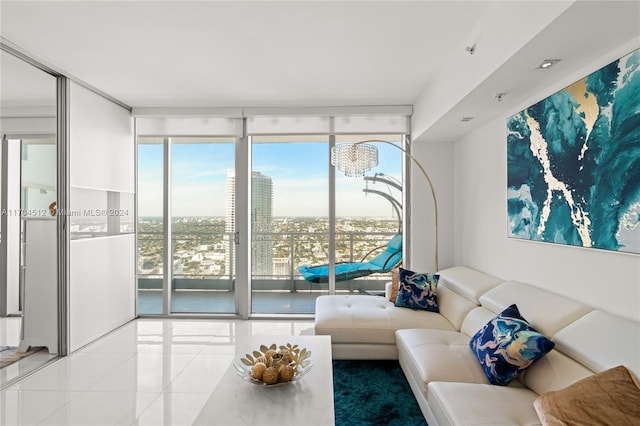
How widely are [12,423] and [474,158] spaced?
4.37 metres

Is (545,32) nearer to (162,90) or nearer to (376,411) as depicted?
(376,411)

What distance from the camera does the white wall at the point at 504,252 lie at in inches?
69.2

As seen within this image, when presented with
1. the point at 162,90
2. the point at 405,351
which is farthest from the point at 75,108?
the point at 405,351

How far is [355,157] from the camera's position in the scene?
349 centimetres

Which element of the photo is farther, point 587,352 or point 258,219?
point 258,219

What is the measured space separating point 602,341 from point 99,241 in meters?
4.25

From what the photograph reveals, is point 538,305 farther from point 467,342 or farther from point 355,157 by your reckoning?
point 355,157

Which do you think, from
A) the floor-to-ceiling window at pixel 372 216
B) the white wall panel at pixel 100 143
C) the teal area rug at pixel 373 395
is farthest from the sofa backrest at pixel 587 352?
the white wall panel at pixel 100 143

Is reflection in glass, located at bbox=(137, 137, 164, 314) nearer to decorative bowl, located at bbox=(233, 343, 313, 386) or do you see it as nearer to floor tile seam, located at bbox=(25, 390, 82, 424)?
floor tile seam, located at bbox=(25, 390, 82, 424)

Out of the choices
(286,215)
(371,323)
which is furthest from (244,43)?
(371,323)

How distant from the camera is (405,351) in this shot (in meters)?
2.54

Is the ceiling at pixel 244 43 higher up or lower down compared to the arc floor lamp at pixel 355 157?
higher up

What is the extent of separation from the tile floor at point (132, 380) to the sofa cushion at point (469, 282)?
1628 millimetres

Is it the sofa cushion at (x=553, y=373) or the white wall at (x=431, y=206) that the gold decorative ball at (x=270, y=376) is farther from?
the white wall at (x=431, y=206)
